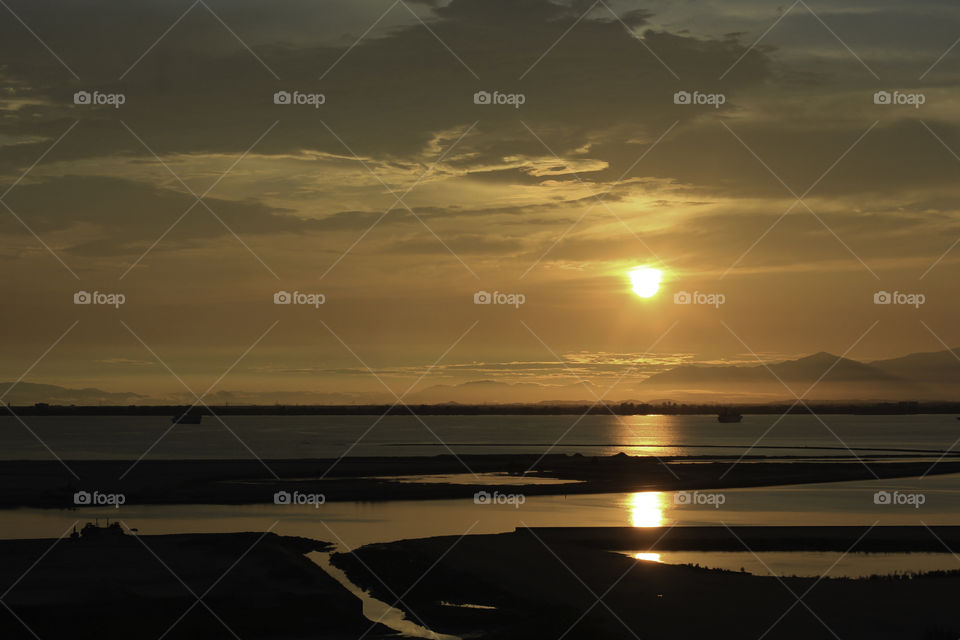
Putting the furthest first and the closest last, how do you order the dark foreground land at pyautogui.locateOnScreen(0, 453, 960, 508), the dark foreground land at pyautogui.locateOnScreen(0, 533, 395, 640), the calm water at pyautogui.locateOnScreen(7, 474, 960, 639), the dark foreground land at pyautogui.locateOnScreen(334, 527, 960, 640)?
the dark foreground land at pyautogui.locateOnScreen(0, 453, 960, 508) → the calm water at pyautogui.locateOnScreen(7, 474, 960, 639) → the dark foreground land at pyautogui.locateOnScreen(334, 527, 960, 640) → the dark foreground land at pyautogui.locateOnScreen(0, 533, 395, 640)

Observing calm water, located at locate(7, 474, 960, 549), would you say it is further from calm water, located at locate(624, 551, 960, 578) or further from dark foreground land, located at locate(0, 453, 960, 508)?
calm water, located at locate(624, 551, 960, 578)

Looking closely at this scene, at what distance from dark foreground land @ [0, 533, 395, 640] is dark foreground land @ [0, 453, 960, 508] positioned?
74.5 feet

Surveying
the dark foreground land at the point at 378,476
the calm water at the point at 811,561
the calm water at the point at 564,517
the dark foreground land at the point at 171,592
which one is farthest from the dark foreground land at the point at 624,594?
the dark foreground land at the point at 378,476

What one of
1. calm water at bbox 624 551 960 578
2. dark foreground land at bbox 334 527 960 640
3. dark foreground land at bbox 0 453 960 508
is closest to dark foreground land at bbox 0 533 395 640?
dark foreground land at bbox 334 527 960 640

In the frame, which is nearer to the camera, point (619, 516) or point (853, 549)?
point (853, 549)

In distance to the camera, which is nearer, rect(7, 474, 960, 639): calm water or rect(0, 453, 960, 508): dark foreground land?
rect(7, 474, 960, 639): calm water

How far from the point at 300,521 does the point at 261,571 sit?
16.8 m

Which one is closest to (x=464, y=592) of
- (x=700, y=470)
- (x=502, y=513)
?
(x=502, y=513)

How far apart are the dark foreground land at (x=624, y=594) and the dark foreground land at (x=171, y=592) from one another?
8.60 ft

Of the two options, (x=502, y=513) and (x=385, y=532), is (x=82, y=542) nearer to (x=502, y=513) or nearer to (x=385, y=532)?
(x=385, y=532)

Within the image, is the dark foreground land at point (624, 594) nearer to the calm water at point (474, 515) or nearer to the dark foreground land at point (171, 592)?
the dark foreground land at point (171, 592)

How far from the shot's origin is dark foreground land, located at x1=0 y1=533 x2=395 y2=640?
26828 millimetres

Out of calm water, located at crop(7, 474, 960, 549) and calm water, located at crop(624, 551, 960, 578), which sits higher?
calm water, located at crop(7, 474, 960, 549)

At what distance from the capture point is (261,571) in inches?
1371
